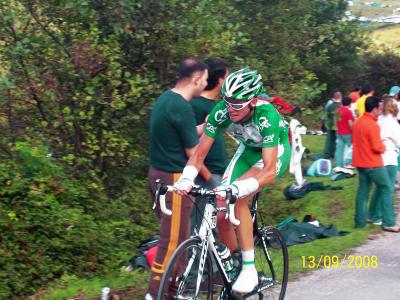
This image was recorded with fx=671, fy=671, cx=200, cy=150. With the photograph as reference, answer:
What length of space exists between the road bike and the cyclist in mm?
110

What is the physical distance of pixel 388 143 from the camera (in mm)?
10266

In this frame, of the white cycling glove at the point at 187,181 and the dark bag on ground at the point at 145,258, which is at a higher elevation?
the white cycling glove at the point at 187,181

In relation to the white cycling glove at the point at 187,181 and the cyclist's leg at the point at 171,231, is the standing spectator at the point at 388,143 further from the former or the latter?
the white cycling glove at the point at 187,181

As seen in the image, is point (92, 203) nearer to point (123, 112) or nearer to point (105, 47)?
point (123, 112)

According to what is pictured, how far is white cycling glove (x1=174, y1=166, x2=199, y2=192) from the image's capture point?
4980 millimetres

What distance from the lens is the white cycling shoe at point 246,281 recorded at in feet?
17.2

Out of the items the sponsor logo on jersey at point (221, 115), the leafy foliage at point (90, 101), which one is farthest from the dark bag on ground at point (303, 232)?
the sponsor logo on jersey at point (221, 115)

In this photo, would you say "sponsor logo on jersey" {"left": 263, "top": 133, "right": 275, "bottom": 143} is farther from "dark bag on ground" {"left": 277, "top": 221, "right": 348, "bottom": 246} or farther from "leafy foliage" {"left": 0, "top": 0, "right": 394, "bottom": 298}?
"dark bag on ground" {"left": 277, "top": 221, "right": 348, "bottom": 246}

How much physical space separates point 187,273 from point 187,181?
68 cm

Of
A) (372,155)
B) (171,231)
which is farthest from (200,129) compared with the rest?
(372,155)

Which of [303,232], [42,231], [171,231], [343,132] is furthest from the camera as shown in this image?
[343,132]
